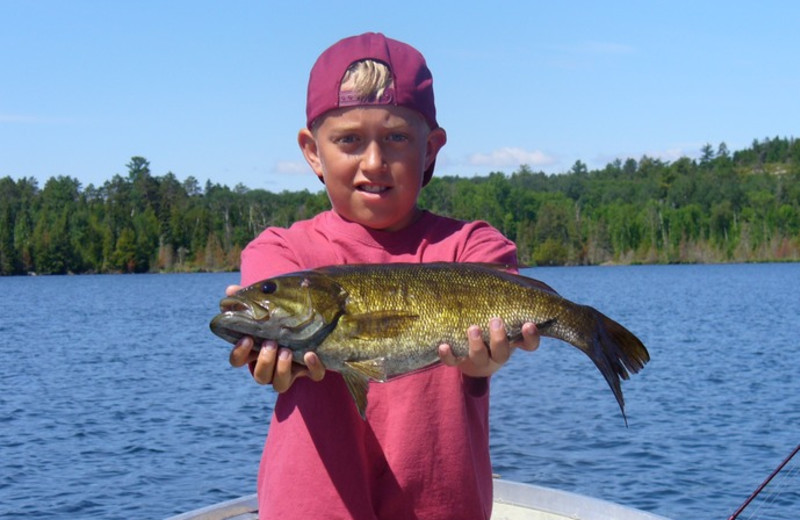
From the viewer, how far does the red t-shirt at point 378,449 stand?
9.82 feet

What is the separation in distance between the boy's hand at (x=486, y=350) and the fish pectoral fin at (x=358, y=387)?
26 centimetres

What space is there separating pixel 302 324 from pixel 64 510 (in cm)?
1167

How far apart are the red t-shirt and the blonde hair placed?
58 cm

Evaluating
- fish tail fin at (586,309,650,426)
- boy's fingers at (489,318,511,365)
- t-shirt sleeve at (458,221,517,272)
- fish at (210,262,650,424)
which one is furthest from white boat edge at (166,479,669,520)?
boy's fingers at (489,318,511,365)

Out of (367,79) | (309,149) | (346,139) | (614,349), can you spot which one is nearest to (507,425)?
(614,349)

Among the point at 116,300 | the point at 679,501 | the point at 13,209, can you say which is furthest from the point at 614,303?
the point at 13,209

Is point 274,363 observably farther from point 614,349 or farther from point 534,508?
point 534,508

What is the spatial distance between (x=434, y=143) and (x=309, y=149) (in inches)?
16.9

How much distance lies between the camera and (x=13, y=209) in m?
131

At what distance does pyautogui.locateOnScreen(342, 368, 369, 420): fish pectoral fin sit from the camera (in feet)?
9.32

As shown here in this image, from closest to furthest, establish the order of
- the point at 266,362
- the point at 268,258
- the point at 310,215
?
1. the point at 266,362
2. the point at 268,258
3. the point at 310,215

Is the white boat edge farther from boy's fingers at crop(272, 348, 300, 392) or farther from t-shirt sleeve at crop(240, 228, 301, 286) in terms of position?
boy's fingers at crop(272, 348, 300, 392)

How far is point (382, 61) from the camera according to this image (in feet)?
10.2

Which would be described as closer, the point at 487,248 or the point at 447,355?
the point at 447,355
